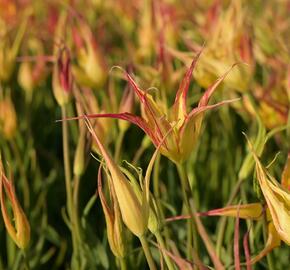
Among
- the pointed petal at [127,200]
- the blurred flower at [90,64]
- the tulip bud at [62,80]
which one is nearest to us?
the pointed petal at [127,200]

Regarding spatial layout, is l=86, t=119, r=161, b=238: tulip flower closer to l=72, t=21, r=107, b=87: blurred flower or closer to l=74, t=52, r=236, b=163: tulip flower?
l=74, t=52, r=236, b=163: tulip flower

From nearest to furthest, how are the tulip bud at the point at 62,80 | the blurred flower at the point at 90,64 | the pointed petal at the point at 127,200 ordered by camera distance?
the pointed petal at the point at 127,200
the tulip bud at the point at 62,80
the blurred flower at the point at 90,64

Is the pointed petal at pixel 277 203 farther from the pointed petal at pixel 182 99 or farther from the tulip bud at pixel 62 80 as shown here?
the tulip bud at pixel 62 80

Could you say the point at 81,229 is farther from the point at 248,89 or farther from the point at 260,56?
the point at 260,56

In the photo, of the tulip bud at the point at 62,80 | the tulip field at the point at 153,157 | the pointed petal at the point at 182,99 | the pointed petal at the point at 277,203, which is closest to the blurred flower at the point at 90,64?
the tulip field at the point at 153,157

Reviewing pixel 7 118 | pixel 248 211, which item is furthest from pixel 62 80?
pixel 248 211

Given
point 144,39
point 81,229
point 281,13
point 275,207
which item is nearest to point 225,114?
point 144,39

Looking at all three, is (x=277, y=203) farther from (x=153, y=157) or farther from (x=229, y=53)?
(x=229, y=53)
